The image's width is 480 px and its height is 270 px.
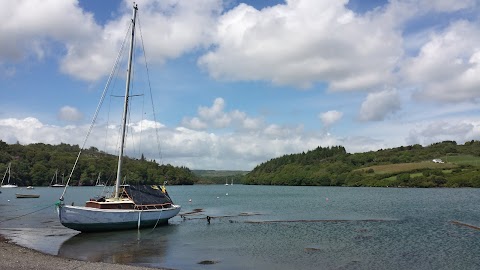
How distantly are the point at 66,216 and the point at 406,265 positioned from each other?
26.1 meters

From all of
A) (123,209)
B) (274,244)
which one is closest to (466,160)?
(274,244)

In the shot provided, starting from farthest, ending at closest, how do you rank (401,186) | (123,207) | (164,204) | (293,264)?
(401,186), (164,204), (123,207), (293,264)

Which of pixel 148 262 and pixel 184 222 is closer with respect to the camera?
pixel 148 262

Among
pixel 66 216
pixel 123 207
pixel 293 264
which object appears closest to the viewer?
pixel 293 264

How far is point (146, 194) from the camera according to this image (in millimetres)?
40438

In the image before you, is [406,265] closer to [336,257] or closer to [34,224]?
[336,257]

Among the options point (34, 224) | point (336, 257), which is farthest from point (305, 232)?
point (34, 224)

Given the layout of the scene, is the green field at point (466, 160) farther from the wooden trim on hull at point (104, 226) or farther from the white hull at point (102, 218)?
the wooden trim on hull at point (104, 226)

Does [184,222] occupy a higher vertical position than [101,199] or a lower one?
lower

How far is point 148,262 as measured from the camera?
25.3 m

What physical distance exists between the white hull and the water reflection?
2.20 feet

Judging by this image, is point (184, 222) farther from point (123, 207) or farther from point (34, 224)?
point (34, 224)

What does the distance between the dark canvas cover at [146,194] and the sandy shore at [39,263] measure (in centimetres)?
1294

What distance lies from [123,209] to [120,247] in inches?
273
